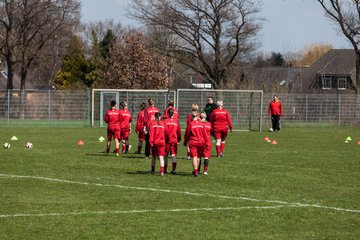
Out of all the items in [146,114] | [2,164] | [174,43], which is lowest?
[2,164]

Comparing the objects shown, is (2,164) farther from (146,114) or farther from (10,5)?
(10,5)

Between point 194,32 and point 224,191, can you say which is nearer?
point 224,191

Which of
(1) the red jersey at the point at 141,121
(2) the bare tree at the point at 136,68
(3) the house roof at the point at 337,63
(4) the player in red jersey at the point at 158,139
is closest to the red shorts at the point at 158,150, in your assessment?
(4) the player in red jersey at the point at 158,139

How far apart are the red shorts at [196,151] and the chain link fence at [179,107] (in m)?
25.9

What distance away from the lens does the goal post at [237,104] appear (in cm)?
4528

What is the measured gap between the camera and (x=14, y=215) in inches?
483

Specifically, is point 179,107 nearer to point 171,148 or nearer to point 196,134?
point 171,148

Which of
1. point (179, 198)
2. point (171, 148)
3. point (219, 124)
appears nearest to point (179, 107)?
point (219, 124)

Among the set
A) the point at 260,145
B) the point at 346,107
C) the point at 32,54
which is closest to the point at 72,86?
the point at 32,54

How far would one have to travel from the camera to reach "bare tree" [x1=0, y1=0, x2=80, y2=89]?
64.9m

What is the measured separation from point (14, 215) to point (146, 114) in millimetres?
10932

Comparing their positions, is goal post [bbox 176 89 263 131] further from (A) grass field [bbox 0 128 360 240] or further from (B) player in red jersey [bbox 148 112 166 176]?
(B) player in red jersey [bbox 148 112 166 176]

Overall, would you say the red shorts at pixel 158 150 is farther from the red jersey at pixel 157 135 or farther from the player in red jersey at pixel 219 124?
the player in red jersey at pixel 219 124

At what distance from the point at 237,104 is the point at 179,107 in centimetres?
352
